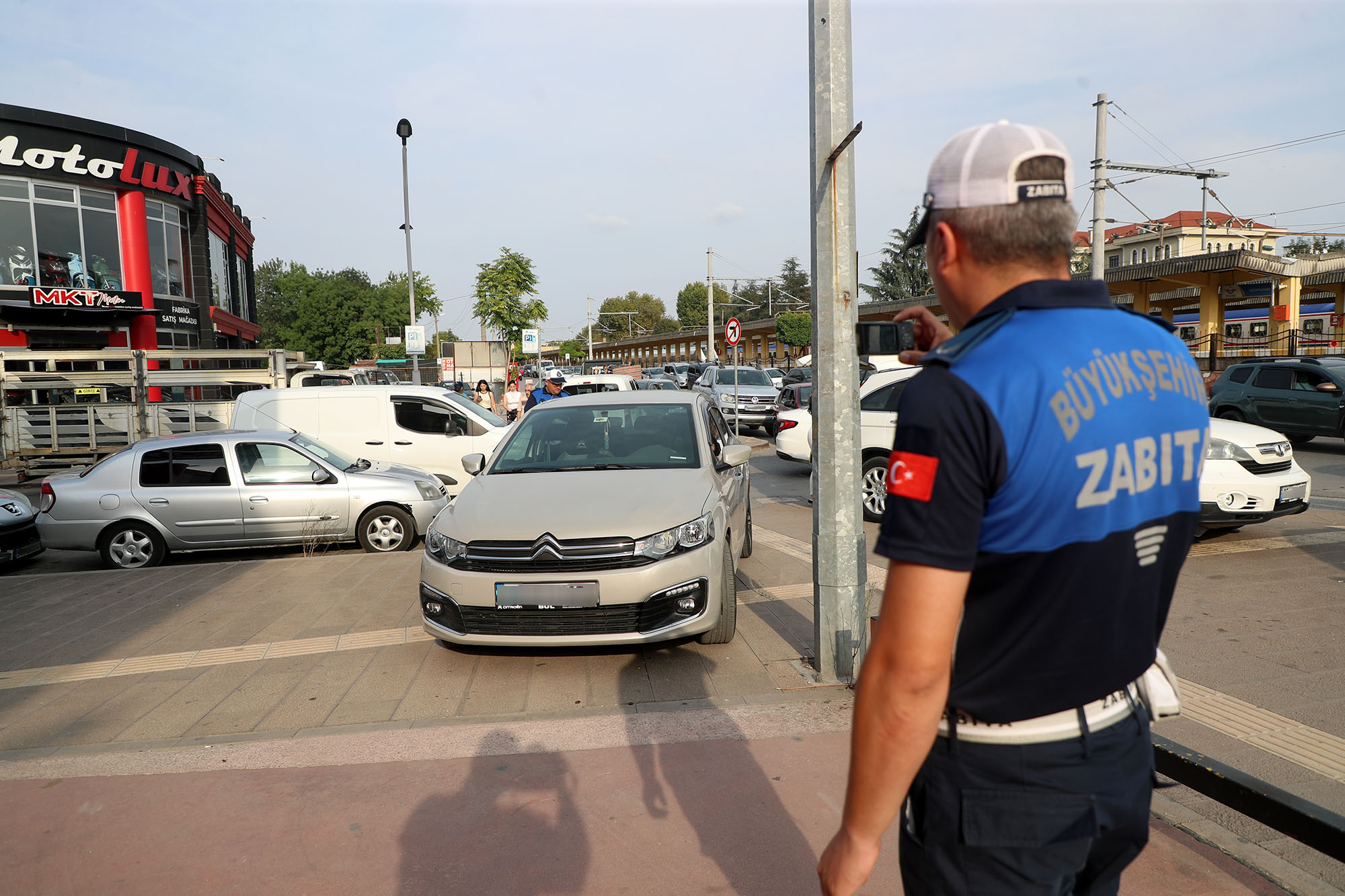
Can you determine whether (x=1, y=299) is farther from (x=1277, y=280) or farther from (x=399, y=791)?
(x=1277, y=280)

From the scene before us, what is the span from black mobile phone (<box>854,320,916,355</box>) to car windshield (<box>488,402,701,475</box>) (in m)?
3.69

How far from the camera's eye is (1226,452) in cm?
815

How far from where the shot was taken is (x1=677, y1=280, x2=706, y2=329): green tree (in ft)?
409

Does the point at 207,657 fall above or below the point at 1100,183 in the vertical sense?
below

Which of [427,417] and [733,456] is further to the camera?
[427,417]

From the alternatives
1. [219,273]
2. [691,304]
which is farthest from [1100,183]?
[691,304]

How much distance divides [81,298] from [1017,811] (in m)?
31.6

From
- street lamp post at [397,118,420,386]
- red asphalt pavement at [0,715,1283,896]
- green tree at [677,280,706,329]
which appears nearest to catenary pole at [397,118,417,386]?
street lamp post at [397,118,420,386]

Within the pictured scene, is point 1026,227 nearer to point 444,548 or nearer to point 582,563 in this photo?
point 582,563

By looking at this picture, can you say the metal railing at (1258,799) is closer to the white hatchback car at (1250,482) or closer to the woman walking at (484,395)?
the white hatchback car at (1250,482)

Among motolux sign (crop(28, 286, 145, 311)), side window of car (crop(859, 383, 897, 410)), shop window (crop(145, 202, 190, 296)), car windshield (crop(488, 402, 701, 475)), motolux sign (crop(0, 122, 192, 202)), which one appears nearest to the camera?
car windshield (crop(488, 402, 701, 475))

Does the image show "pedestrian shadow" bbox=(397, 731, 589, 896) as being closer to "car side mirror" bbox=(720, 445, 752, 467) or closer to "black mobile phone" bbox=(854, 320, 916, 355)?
"black mobile phone" bbox=(854, 320, 916, 355)

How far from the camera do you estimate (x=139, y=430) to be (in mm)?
16531

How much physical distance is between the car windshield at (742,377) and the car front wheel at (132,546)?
17.9 meters
